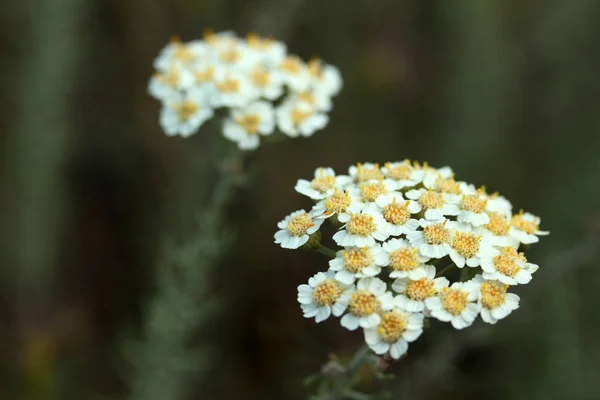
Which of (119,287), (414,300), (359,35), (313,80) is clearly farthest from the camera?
(359,35)

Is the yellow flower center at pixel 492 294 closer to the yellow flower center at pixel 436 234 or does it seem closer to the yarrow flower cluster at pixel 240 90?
the yellow flower center at pixel 436 234

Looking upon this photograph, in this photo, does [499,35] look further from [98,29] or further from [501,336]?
[98,29]

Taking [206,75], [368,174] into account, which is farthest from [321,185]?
[206,75]

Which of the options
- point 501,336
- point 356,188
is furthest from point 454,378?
point 356,188

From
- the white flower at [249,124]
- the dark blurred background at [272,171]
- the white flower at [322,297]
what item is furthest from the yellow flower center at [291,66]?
the white flower at [322,297]

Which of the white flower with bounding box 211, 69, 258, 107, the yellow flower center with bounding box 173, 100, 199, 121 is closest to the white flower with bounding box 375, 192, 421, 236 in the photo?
the white flower with bounding box 211, 69, 258, 107
